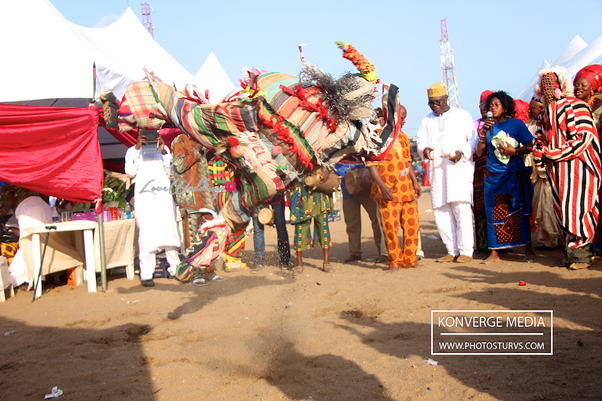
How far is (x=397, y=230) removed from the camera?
5.82 metres

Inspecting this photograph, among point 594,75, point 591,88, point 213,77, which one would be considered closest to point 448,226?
point 591,88

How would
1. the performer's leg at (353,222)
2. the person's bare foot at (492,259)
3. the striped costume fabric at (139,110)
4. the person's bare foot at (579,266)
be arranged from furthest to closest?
the performer's leg at (353,222)
the person's bare foot at (492,259)
the person's bare foot at (579,266)
the striped costume fabric at (139,110)

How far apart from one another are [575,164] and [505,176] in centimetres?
99

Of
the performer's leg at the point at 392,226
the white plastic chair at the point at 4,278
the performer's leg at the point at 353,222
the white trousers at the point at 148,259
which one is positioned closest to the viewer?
the white plastic chair at the point at 4,278

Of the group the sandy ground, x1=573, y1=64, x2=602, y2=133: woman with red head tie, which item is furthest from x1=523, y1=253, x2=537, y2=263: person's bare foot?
x1=573, y1=64, x2=602, y2=133: woman with red head tie

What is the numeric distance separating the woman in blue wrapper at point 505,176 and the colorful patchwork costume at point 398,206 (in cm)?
96

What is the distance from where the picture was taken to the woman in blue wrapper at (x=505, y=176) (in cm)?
546

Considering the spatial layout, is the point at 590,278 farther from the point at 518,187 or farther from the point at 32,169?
the point at 32,169

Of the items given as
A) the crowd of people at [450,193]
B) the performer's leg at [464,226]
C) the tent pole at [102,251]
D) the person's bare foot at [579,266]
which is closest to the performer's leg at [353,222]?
the crowd of people at [450,193]

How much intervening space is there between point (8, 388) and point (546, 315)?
156 inches

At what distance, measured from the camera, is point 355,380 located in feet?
8.72

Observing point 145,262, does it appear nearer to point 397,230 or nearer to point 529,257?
point 397,230

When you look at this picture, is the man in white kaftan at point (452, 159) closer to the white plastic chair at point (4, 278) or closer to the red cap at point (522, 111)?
the red cap at point (522, 111)

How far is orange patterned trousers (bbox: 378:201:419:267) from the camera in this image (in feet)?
19.0
